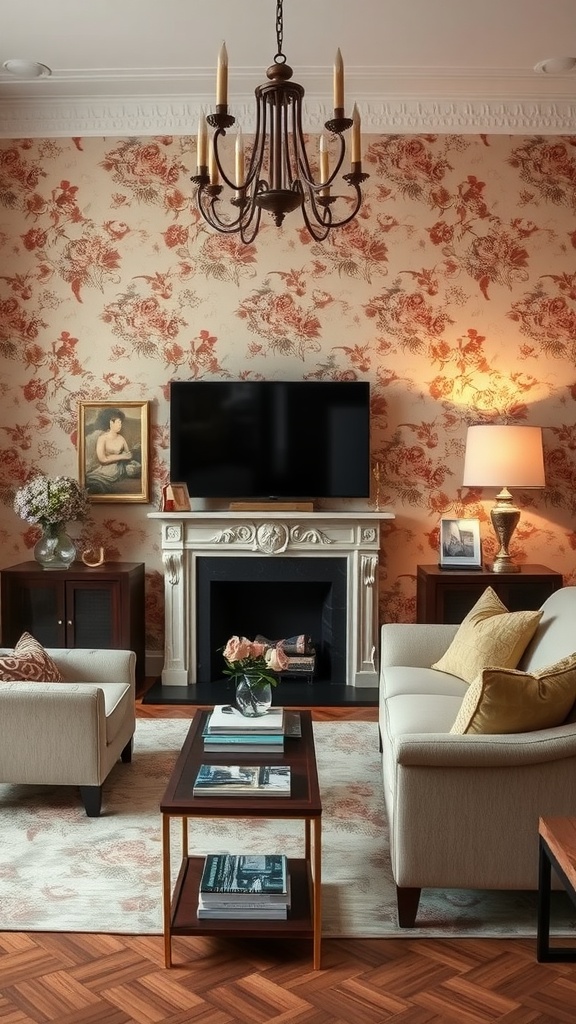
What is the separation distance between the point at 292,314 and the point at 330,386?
51 cm

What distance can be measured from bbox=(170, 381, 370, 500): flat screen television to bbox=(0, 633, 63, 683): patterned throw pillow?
200 centimetres

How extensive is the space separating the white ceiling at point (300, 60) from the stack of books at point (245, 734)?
3341mm

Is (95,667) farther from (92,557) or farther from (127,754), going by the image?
(92,557)

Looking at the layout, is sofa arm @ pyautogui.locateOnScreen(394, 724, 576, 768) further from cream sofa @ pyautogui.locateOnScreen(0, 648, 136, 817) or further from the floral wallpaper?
the floral wallpaper

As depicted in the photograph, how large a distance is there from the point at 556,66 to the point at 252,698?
4.00 metres

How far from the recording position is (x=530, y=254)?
5.53 metres

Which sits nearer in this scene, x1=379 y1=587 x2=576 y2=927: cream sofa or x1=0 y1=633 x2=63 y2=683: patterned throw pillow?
x1=379 y1=587 x2=576 y2=927: cream sofa

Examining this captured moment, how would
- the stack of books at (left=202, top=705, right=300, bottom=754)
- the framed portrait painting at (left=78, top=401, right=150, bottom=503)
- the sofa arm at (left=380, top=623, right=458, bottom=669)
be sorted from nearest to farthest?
the stack of books at (left=202, top=705, right=300, bottom=754) → the sofa arm at (left=380, top=623, right=458, bottom=669) → the framed portrait painting at (left=78, top=401, right=150, bottom=503)

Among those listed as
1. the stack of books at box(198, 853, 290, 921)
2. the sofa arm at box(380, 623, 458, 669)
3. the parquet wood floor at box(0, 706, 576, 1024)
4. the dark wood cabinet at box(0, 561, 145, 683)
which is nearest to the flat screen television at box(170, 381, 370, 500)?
the dark wood cabinet at box(0, 561, 145, 683)

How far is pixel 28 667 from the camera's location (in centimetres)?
356

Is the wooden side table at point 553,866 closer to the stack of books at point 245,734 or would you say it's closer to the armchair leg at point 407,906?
the armchair leg at point 407,906

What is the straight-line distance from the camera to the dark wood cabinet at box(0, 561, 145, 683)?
521 cm

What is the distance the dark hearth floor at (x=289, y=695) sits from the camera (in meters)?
5.05

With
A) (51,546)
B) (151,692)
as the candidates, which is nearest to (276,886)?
(151,692)
